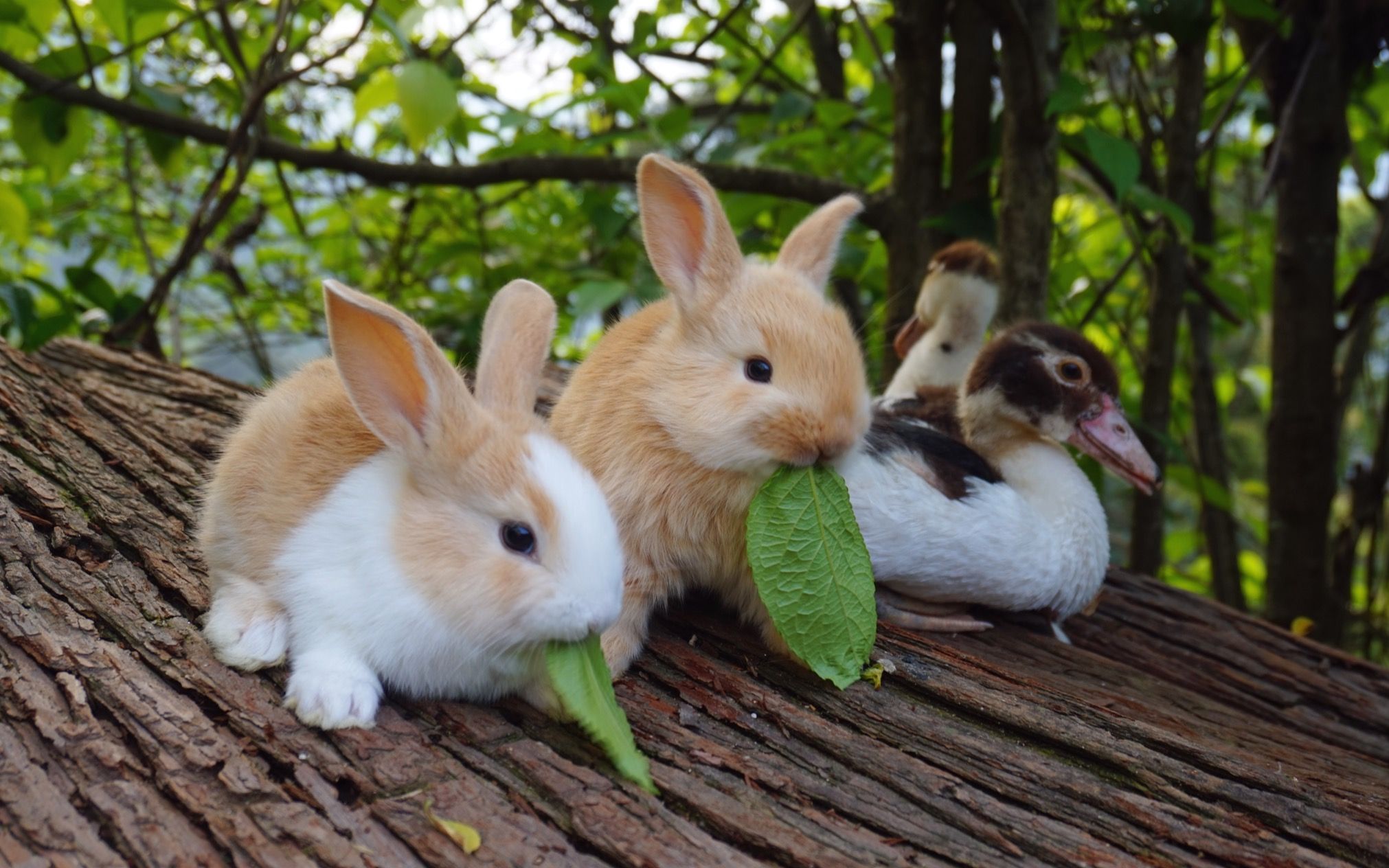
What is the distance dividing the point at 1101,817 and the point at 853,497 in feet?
2.83

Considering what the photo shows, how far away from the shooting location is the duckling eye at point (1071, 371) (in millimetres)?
2613

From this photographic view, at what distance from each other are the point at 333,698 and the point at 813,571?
2.93 ft

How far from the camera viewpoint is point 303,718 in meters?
1.70

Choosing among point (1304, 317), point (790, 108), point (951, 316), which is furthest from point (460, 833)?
point (1304, 317)

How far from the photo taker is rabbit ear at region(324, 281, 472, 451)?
5.62ft

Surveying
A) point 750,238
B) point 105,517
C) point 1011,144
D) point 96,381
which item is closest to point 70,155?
point 96,381

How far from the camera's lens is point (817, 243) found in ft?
7.61

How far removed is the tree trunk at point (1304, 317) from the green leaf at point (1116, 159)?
131 centimetres

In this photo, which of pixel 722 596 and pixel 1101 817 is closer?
pixel 1101 817

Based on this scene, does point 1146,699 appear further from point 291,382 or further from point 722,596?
point 291,382

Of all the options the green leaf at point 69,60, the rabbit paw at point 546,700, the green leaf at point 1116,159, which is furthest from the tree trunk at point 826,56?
the rabbit paw at point 546,700

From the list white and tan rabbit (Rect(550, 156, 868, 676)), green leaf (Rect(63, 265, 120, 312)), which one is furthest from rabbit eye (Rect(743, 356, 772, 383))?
green leaf (Rect(63, 265, 120, 312))

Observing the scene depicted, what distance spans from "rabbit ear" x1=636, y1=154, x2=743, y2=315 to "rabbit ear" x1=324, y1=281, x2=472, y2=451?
519 millimetres

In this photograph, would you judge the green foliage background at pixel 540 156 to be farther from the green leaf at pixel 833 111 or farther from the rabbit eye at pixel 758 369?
the rabbit eye at pixel 758 369
